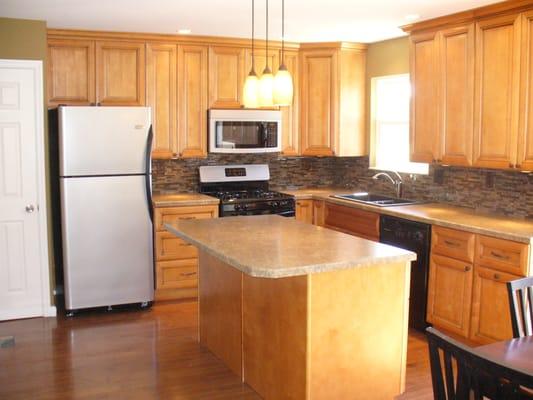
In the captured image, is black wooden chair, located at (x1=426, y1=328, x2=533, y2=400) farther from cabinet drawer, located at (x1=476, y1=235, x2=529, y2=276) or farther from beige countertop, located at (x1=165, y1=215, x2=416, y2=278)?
cabinet drawer, located at (x1=476, y1=235, x2=529, y2=276)

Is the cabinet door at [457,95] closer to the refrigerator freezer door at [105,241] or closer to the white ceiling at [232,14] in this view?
the white ceiling at [232,14]

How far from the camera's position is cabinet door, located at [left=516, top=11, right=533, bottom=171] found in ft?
12.7

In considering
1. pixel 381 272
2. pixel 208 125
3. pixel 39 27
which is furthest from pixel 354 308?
pixel 39 27

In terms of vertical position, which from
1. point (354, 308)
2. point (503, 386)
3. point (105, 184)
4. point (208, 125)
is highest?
A: point (208, 125)

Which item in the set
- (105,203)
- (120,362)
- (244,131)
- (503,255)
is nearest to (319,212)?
(244,131)

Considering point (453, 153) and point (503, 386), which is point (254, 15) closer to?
point (453, 153)

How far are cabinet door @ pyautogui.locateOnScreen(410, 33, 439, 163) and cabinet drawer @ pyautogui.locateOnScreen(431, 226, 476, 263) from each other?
2.35 feet

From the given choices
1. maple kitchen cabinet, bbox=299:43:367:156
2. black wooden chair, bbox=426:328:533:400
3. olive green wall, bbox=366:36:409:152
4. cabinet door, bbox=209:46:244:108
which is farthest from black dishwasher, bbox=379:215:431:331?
black wooden chair, bbox=426:328:533:400

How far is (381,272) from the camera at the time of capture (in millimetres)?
3170

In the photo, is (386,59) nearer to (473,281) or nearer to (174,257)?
(473,281)

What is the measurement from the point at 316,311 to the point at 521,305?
0.95 m

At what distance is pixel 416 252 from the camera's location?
4438 millimetres

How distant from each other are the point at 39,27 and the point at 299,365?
10.9ft

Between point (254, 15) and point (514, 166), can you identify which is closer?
point (514, 166)
